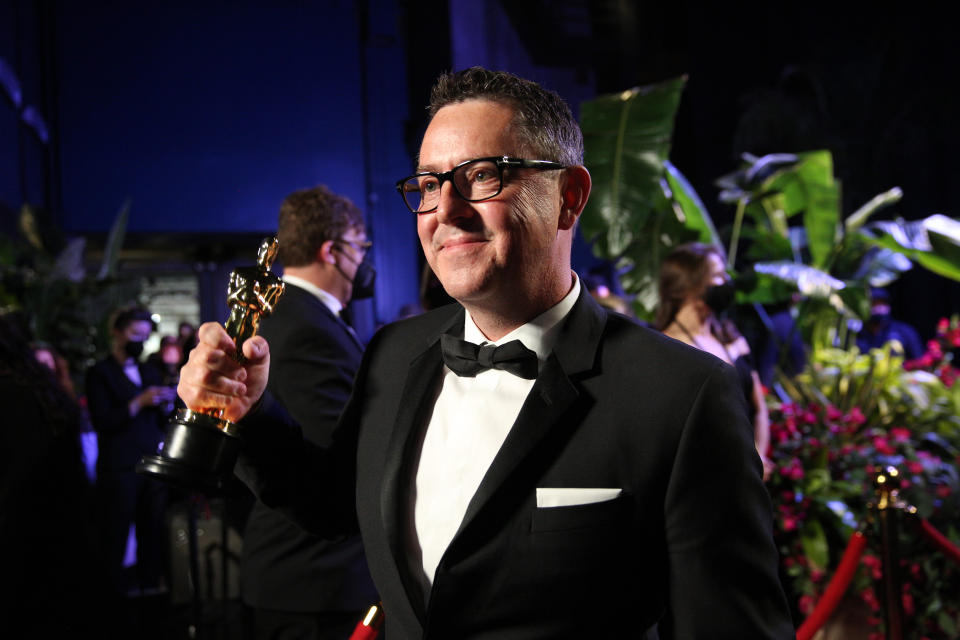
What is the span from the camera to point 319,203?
282 centimetres

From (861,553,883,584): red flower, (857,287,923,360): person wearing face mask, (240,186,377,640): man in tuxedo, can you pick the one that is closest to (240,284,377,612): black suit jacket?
(240,186,377,640): man in tuxedo

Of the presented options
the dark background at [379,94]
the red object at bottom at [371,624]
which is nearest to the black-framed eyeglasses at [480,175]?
the red object at bottom at [371,624]

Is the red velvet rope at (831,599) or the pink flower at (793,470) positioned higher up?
the pink flower at (793,470)

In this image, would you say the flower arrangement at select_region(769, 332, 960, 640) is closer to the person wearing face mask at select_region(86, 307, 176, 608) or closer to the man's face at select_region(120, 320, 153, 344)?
the person wearing face mask at select_region(86, 307, 176, 608)

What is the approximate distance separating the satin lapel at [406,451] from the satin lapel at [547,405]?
5.6 inches

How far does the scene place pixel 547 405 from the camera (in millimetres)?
1236

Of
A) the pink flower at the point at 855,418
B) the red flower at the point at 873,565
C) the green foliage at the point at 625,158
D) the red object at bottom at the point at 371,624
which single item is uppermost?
the green foliage at the point at 625,158

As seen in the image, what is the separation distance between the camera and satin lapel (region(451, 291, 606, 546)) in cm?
120

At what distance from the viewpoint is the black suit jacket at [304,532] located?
2.37m

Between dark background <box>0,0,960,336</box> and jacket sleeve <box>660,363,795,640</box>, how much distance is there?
25.1ft

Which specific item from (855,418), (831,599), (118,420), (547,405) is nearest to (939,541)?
(831,599)

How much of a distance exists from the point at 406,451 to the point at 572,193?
51 cm

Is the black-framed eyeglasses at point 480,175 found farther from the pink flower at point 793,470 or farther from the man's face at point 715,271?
the pink flower at point 793,470

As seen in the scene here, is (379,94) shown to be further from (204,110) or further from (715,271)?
(715,271)
